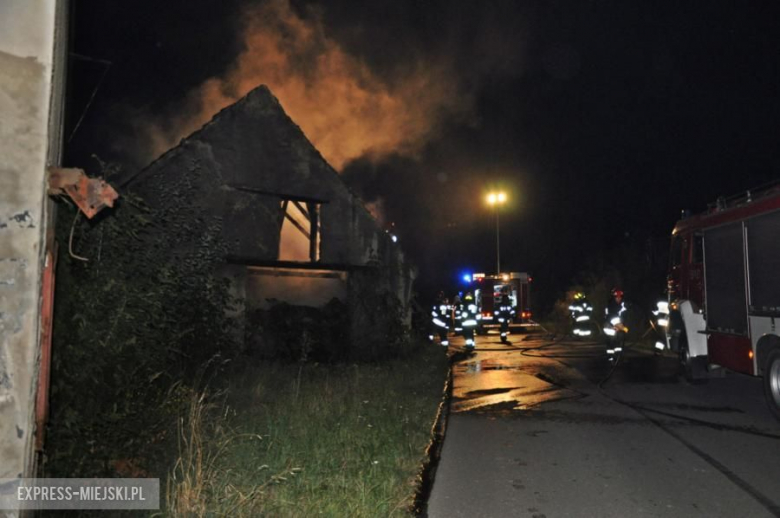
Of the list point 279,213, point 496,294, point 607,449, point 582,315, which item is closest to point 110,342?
point 607,449

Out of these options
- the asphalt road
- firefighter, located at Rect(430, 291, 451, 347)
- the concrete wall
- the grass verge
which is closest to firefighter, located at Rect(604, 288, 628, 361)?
the asphalt road

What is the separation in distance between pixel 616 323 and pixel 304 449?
10.1m

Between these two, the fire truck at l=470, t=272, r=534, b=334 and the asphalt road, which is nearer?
the asphalt road

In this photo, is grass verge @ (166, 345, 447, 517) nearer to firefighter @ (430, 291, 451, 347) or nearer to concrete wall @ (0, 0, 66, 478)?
concrete wall @ (0, 0, 66, 478)

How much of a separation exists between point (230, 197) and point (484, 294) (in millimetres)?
15479

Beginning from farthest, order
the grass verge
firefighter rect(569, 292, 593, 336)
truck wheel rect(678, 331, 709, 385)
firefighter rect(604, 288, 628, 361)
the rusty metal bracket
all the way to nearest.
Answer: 1. firefighter rect(569, 292, 593, 336)
2. firefighter rect(604, 288, 628, 361)
3. truck wheel rect(678, 331, 709, 385)
4. the grass verge
5. the rusty metal bracket

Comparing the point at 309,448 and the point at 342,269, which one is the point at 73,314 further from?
the point at 342,269

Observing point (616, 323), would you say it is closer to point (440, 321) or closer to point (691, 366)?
point (691, 366)

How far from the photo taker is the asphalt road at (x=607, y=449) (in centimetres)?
507

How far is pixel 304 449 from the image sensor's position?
6.20m

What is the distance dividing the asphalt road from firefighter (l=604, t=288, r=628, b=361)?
7.49ft

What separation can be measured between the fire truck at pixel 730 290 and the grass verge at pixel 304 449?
14.0ft

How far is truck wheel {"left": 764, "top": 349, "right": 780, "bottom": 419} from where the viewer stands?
26.8ft

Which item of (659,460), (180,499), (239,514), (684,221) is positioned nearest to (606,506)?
(659,460)
